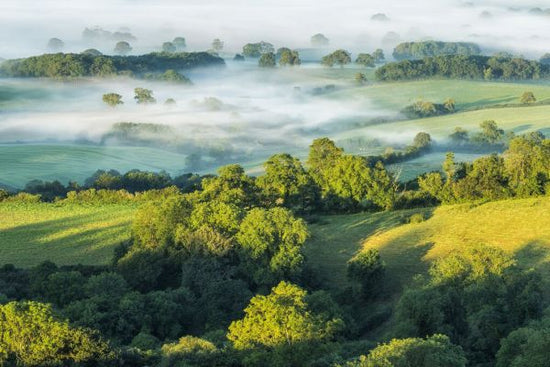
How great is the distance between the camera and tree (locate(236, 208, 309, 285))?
5894cm

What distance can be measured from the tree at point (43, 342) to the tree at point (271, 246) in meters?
19.2

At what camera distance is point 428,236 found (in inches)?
2675

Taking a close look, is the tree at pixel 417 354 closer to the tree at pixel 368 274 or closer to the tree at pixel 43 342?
the tree at pixel 43 342

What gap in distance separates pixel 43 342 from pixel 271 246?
2273 centimetres

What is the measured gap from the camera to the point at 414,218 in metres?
72.6

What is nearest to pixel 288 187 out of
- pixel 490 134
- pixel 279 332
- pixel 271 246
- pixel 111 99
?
pixel 271 246

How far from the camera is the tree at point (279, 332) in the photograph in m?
40.2

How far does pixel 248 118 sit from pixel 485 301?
14800 centimetres

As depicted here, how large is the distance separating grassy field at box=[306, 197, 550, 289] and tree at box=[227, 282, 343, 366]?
738 inches

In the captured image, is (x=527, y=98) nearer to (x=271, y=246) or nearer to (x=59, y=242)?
(x=59, y=242)

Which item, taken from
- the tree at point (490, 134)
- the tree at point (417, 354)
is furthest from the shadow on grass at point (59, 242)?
the tree at point (490, 134)

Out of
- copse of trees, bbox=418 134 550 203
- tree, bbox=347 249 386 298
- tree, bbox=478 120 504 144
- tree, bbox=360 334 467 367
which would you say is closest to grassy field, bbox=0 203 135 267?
tree, bbox=347 249 386 298

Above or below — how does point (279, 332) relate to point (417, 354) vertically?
below

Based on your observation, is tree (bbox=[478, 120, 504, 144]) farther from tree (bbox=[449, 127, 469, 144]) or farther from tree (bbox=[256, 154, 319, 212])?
tree (bbox=[256, 154, 319, 212])
